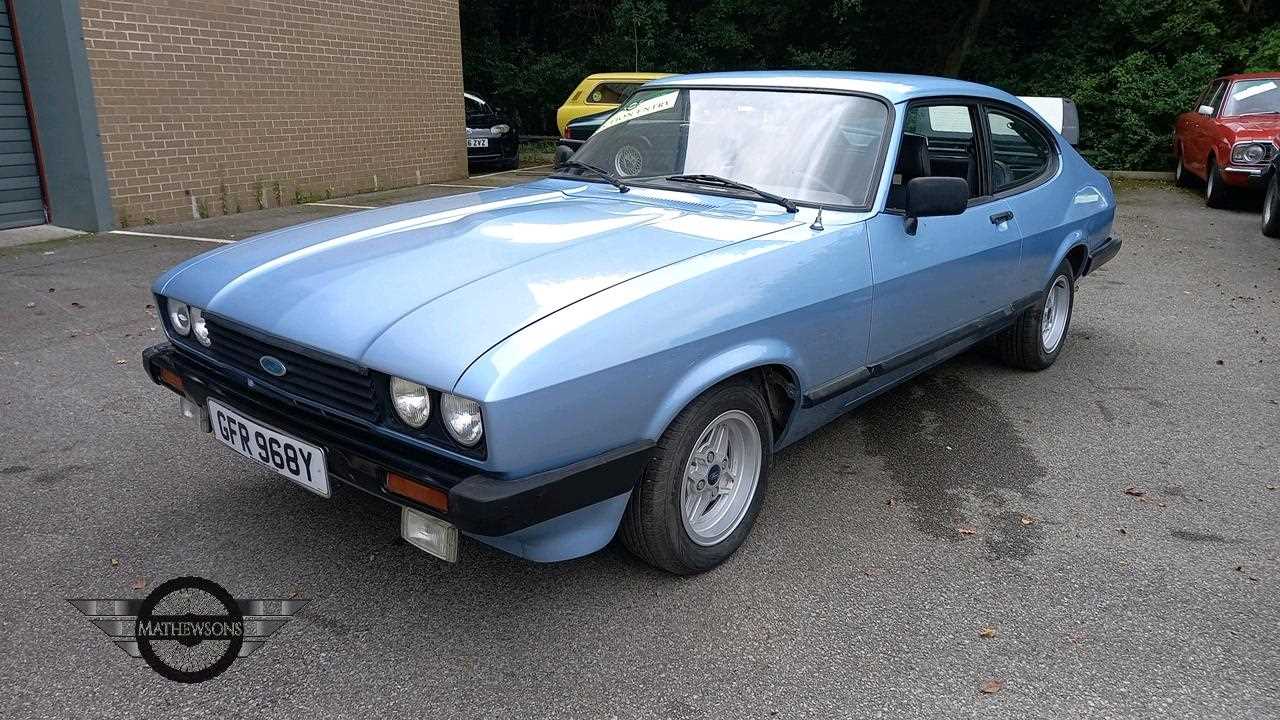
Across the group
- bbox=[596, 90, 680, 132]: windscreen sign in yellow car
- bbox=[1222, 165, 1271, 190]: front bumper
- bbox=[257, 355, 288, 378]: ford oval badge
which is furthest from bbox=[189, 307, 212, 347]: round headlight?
bbox=[1222, 165, 1271, 190]: front bumper

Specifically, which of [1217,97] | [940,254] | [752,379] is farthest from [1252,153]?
[752,379]

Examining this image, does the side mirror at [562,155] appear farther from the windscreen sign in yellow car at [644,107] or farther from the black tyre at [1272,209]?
the black tyre at [1272,209]

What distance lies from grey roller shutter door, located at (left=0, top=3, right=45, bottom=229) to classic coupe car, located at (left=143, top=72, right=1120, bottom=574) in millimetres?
6785

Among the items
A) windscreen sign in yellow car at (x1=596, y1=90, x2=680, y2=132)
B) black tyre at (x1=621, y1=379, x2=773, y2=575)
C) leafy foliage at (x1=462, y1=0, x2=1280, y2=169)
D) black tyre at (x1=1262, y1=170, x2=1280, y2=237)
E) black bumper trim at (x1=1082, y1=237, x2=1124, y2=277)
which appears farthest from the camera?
leafy foliage at (x1=462, y1=0, x2=1280, y2=169)

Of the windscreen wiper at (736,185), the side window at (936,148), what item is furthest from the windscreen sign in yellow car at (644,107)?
the side window at (936,148)

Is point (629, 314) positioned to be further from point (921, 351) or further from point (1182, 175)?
point (1182, 175)

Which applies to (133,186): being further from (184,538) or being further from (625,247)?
(625,247)

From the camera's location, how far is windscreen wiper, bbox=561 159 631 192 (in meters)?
3.62

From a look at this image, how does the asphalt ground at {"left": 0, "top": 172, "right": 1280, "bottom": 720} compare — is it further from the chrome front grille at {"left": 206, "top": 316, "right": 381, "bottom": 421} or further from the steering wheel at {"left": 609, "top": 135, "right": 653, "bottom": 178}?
the steering wheel at {"left": 609, "top": 135, "right": 653, "bottom": 178}

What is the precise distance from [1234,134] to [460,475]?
11277 millimetres

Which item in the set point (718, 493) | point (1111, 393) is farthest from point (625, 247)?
point (1111, 393)

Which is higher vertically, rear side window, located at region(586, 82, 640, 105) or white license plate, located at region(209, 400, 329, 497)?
rear side window, located at region(586, 82, 640, 105)

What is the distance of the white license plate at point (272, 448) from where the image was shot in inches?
96.4

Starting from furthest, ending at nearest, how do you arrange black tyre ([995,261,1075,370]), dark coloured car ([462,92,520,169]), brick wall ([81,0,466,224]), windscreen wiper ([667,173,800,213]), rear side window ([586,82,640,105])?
rear side window ([586,82,640,105]), dark coloured car ([462,92,520,169]), brick wall ([81,0,466,224]), black tyre ([995,261,1075,370]), windscreen wiper ([667,173,800,213])
